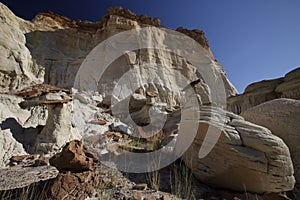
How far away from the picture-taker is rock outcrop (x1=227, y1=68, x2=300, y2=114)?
32.4 ft

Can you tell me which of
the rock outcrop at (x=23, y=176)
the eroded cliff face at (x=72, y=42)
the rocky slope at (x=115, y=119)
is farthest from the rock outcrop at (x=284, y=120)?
the eroded cliff face at (x=72, y=42)

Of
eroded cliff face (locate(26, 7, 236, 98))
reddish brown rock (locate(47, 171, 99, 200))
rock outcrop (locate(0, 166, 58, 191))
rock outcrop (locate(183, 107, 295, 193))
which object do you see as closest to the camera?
reddish brown rock (locate(47, 171, 99, 200))

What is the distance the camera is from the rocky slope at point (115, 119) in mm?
2363

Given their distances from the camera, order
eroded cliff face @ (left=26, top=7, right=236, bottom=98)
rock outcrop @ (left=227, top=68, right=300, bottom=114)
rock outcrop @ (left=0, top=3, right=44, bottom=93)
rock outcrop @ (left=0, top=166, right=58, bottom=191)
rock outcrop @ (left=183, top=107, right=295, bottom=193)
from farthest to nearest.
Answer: eroded cliff face @ (left=26, top=7, right=236, bottom=98) < rock outcrop @ (left=227, top=68, right=300, bottom=114) < rock outcrop @ (left=0, top=3, right=44, bottom=93) < rock outcrop @ (left=183, top=107, right=295, bottom=193) < rock outcrop @ (left=0, top=166, right=58, bottom=191)

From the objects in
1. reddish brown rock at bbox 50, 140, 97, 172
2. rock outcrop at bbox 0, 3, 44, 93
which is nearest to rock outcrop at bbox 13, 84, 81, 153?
reddish brown rock at bbox 50, 140, 97, 172

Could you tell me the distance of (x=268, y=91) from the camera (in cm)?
1176

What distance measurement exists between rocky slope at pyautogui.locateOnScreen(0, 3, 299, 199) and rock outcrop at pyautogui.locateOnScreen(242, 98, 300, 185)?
2.0 inches

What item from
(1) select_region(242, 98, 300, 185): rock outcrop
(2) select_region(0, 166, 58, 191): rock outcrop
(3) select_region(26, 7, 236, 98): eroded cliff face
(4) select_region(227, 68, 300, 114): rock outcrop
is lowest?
(2) select_region(0, 166, 58, 191): rock outcrop

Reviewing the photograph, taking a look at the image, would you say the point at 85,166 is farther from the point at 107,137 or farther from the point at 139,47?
the point at 139,47

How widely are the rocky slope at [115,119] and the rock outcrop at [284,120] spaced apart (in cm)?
5

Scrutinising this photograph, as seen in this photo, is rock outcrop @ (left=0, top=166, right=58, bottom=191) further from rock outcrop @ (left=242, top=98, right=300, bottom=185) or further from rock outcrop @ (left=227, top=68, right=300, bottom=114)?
rock outcrop @ (left=227, top=68, right=300, bottom=114)

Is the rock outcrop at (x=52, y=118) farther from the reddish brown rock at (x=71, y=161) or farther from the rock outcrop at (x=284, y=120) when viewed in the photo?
the rock outcrop at (x=284, y=120)

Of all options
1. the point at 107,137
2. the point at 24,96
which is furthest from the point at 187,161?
the point at 24,96

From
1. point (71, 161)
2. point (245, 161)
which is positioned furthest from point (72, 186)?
point (245, 161)
